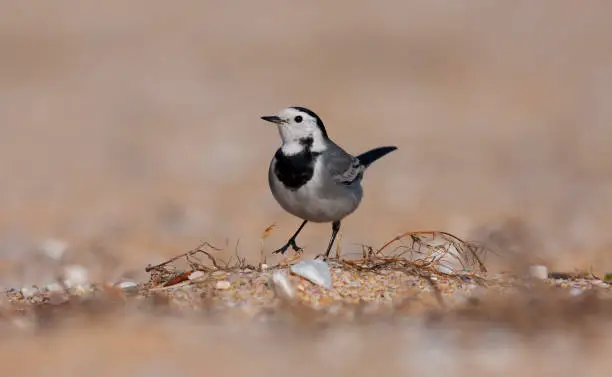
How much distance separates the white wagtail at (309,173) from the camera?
24.1 ft

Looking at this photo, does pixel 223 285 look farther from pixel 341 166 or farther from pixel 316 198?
pixel 341 166

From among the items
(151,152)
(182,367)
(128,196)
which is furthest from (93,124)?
(182,367)

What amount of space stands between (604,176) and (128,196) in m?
5.76

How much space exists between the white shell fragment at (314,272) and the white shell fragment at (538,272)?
4.21 feet

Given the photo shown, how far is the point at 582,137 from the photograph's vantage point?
648 inches

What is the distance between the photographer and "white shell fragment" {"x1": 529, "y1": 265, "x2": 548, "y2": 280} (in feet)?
22.5

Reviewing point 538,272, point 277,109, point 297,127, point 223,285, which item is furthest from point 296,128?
point 277,109

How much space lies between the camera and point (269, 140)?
1634cm

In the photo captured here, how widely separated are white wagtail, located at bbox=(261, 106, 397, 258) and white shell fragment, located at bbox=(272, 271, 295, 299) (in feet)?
3.78

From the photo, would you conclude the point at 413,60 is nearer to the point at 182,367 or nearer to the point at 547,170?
the point at 547,170

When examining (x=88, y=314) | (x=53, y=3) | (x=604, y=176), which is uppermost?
(x=53, y=3)

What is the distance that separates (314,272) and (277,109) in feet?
37.8

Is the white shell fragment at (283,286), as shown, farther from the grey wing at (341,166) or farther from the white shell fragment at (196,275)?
the grey wing at (341,166)

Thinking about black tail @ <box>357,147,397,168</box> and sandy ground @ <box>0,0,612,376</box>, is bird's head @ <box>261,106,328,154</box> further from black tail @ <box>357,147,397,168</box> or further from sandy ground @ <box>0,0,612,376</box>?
black tail @ <box>357,147,397,168</box>
